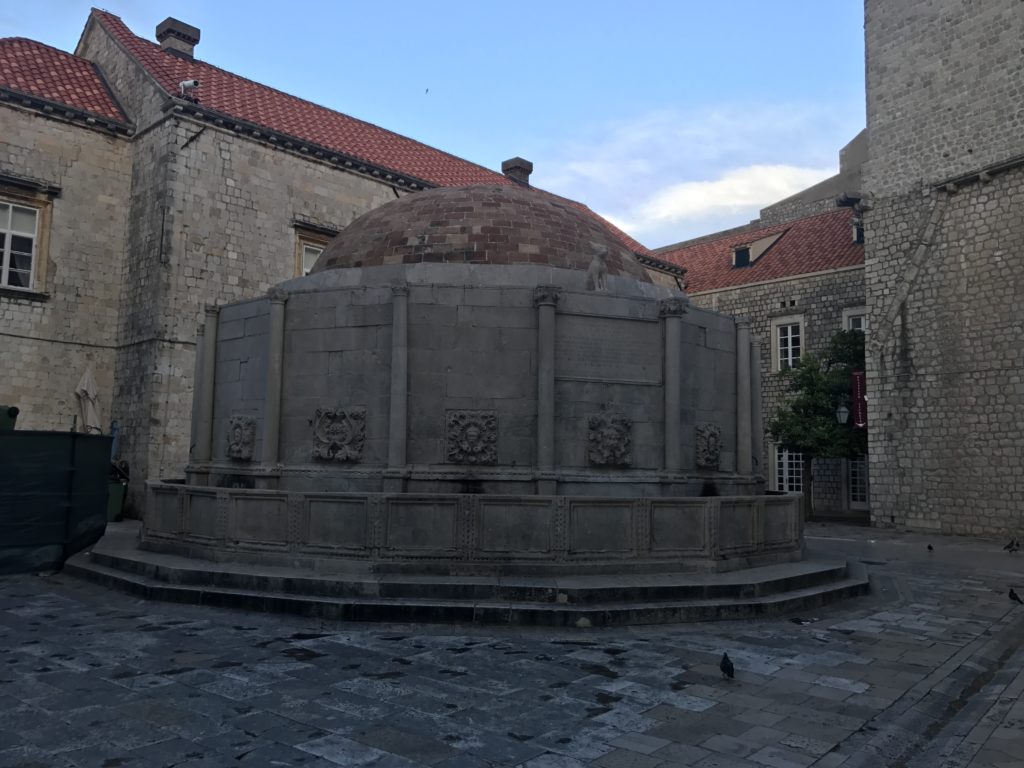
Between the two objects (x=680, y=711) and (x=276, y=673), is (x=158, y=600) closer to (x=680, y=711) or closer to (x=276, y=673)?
(x=276, y=673)

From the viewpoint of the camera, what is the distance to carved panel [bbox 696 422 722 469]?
480 inches

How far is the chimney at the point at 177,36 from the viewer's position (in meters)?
26.9

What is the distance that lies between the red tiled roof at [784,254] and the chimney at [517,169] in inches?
379

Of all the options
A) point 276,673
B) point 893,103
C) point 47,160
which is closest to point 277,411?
point 276,673

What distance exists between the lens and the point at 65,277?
2200 centimetres

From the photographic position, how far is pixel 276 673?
21.9ft

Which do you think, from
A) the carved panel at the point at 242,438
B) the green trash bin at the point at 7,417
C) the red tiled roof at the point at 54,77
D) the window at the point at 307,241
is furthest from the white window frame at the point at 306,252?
the carved panel at the point at 242,438

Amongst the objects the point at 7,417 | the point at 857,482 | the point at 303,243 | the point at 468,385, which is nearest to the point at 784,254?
the point at 857,482

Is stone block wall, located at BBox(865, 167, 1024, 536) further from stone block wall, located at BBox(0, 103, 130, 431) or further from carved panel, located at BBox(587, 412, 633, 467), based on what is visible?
stone block wall, located at BBox(0, 103, 130, 431)

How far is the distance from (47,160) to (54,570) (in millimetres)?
14541

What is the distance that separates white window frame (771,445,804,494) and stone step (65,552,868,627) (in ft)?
77.5

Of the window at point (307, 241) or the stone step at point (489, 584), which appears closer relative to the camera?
the stone step at point (489, 584)

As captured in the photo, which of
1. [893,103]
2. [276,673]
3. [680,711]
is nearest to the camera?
[680,711]

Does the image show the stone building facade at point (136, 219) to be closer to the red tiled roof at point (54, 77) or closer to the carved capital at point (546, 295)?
the red tiled roof at point (54, 77)
